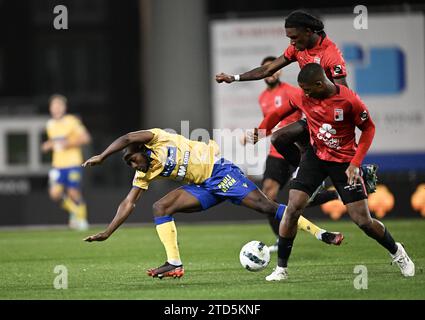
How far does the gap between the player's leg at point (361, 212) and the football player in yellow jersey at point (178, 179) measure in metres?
0.87

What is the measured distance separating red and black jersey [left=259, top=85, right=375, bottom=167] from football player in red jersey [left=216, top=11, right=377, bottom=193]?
1.37ft

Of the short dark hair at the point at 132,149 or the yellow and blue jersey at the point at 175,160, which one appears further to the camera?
the yellow and blue jersey at the point at 175,160

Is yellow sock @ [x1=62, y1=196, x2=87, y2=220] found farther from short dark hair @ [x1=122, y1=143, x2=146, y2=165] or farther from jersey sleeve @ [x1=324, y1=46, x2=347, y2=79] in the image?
jersey sleeve @ [x1=324, y1=46, x2=347, y2=79]

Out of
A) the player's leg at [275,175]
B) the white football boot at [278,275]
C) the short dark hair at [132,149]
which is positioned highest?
the short dark hair at [132,149]

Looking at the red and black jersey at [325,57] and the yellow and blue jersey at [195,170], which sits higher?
the red and black jersey at [325,57]

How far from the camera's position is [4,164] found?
21.5m

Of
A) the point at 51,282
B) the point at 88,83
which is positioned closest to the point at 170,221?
the point at 51,282

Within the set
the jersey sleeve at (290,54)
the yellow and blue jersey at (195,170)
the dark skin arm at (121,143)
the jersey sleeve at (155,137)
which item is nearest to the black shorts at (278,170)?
the yellow and blue jersey at (195,170)

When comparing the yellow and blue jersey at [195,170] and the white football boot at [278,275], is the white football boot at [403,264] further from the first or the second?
the yellow and blue jersey at [195,170]

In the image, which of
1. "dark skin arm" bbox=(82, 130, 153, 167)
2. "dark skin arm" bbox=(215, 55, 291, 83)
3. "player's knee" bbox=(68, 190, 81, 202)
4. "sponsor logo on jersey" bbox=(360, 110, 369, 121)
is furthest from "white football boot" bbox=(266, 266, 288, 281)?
"player's knee" bbox=(68, 190, 81, 202)

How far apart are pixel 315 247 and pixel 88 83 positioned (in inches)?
442

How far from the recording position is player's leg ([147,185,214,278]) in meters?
10.0

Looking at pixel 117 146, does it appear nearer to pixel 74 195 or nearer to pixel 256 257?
pixel 256 257

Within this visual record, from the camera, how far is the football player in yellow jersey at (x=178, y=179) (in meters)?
10.1
